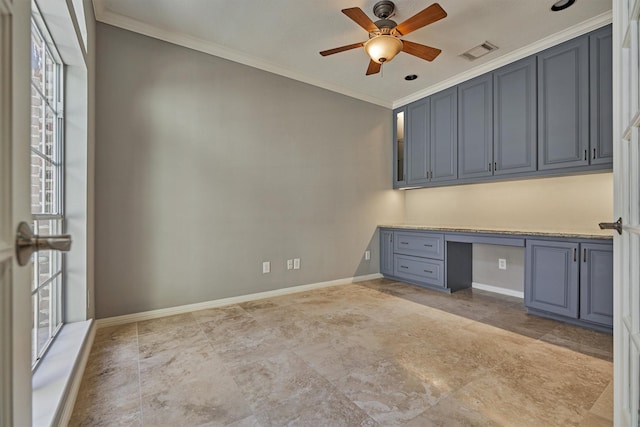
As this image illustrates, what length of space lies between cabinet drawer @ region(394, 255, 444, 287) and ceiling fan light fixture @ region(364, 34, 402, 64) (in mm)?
2449

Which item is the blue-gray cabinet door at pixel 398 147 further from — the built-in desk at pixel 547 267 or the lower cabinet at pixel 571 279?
the lower cabinet at pixel 571 279

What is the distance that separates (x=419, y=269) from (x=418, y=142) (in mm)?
1791

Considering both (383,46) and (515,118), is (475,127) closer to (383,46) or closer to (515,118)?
(515,118)

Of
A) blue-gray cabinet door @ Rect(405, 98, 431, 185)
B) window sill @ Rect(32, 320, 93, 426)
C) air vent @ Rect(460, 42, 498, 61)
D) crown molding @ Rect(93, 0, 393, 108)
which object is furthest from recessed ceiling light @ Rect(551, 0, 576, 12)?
window sill @ Rect(32, 320, 93, 426)

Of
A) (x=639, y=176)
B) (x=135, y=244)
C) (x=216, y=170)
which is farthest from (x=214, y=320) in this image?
(x=639, y=176)

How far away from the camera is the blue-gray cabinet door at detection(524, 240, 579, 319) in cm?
269

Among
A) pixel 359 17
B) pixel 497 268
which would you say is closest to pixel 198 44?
pixel 359 17

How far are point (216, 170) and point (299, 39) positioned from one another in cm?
155

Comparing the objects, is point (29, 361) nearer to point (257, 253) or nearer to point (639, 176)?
point (639, 176)

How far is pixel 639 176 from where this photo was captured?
2.88ft

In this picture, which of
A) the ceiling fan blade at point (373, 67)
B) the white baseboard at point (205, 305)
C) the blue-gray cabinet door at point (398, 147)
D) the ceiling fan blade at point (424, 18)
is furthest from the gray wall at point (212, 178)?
the ceiling fan blade at point (424, 18)

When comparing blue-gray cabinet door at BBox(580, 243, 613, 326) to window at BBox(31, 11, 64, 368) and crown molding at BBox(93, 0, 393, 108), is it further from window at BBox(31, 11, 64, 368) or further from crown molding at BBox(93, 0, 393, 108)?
window at BBox(31, 11, 64, 368)

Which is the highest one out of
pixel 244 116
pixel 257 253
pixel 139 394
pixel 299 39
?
pixel 299 39

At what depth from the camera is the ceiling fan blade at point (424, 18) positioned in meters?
2.10
